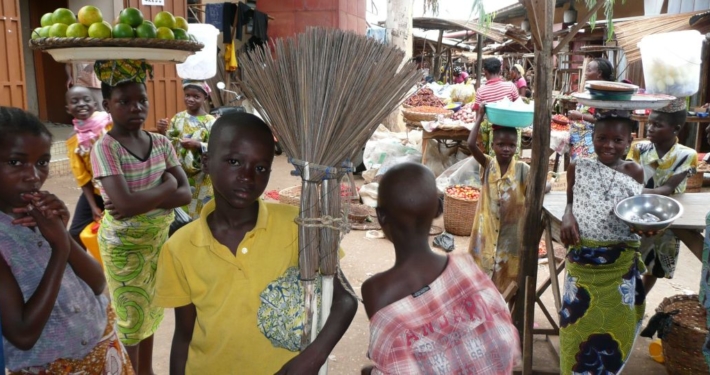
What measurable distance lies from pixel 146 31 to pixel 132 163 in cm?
60

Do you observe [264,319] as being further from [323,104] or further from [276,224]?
[323,104]

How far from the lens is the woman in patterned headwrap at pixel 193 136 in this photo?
4180 mm

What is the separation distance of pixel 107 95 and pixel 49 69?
32.1 feet

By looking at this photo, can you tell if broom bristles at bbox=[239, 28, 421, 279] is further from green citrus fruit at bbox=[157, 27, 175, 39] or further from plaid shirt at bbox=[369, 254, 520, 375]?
green citrus fruit at bbox=[157, 27, 175, 39]

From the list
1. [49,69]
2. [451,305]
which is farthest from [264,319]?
[49,69]

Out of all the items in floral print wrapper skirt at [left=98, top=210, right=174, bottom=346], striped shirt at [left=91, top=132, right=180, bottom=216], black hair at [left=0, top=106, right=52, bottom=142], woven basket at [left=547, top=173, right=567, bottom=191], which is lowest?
woven basket at [left=547, top=173, right=567, bottom=191]

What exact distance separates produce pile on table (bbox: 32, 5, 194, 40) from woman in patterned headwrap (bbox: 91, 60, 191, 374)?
0.16 meters

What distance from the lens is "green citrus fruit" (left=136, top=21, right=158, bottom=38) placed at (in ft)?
7.64

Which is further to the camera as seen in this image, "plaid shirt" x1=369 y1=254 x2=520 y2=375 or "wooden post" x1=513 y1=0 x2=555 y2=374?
"wooden post" x1=513 y1=0 x2=555 y2=374

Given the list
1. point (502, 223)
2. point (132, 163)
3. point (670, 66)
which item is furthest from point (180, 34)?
point (670, 66)

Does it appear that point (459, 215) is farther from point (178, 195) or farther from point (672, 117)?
point (178, 195)

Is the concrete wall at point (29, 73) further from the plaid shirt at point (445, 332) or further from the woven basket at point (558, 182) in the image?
the plaid shirt at point (445, 332)

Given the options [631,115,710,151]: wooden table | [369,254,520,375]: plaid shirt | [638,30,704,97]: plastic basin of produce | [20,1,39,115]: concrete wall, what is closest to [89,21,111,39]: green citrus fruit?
[369,254,520,375]: plaid shirt

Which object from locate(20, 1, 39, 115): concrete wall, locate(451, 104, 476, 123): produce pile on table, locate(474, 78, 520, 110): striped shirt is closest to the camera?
locate(474, 78, 520, 110): striped shirt
